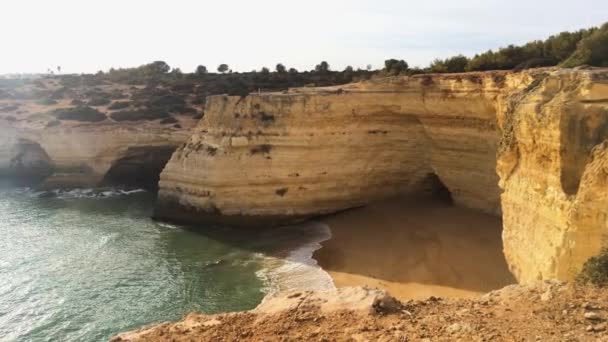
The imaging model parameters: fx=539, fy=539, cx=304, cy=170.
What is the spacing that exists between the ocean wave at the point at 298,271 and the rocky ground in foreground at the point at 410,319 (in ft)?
21.4

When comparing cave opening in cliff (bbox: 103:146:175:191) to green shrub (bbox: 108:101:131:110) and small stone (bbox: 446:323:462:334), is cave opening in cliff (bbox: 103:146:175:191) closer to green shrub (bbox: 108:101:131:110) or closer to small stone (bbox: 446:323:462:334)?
green shrub (bbox: 108:101:131:110)

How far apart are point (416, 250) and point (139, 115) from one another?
22104 millimetres

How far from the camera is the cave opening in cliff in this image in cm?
3045

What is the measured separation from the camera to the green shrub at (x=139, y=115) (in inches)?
Answer: 1308

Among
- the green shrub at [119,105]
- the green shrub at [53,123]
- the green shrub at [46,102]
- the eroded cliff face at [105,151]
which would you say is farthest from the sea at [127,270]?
the green shrub at [46,102]

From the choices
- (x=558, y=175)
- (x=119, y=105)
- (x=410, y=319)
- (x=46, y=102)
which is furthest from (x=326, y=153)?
(x=46, y=102)

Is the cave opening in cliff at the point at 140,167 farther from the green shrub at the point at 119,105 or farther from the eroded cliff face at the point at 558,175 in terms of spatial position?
the eroded cliff face at the point at 558,175

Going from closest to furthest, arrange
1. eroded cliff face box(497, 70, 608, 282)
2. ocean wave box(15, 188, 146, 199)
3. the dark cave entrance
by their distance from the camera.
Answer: eroded cliff face box(497, 70, 608, 282) < the dark cave entrance < ocean wave box(15, 188, 146, 199)

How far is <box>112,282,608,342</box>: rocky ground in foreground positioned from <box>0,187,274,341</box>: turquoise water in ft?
20.6

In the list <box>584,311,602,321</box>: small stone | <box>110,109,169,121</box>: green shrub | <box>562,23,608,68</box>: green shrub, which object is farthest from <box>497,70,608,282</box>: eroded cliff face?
<box>110,109,169,121</box>: green shrub

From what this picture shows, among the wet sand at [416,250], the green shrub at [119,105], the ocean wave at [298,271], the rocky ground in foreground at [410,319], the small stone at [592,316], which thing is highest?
the green shrub at [119,105]

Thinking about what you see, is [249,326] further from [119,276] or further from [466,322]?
[119,276]

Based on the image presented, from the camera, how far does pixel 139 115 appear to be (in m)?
33.6

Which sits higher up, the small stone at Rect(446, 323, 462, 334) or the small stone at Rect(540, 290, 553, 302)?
the small stone at Rect(540, 290, 553, 302)
